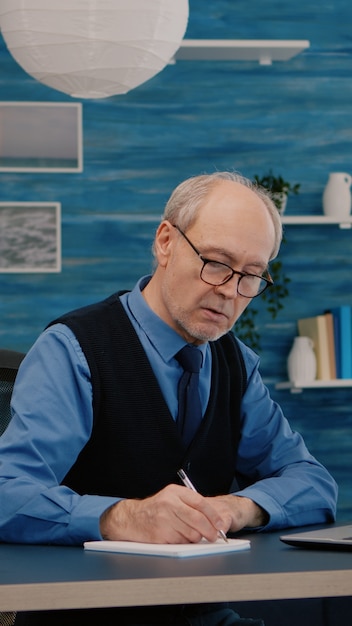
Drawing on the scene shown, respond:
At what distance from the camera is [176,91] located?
4.55m

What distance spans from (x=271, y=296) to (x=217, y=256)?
265 centimetres

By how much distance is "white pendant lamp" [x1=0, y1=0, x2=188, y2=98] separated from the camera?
112 inches

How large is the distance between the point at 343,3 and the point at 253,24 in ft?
1.38

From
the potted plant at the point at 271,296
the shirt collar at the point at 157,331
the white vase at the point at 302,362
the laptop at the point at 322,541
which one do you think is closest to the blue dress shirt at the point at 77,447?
the shirt collar at the point at 157,331

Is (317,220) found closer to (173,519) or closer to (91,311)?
(91,311)

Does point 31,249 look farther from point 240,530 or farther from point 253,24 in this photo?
point 240,530

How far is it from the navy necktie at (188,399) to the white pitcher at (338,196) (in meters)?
2.64

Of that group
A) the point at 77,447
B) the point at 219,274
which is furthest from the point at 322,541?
the point at 219,274

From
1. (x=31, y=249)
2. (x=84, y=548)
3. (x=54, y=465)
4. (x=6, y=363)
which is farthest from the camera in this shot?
(x=31, y=249)

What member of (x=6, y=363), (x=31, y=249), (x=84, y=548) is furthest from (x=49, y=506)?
(x=31, y=249)

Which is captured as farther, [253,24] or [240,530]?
[253,24]

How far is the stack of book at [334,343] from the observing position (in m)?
4.34

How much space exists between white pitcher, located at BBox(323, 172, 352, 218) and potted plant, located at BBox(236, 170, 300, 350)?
0.48 ft

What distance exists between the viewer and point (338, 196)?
4453 mm
